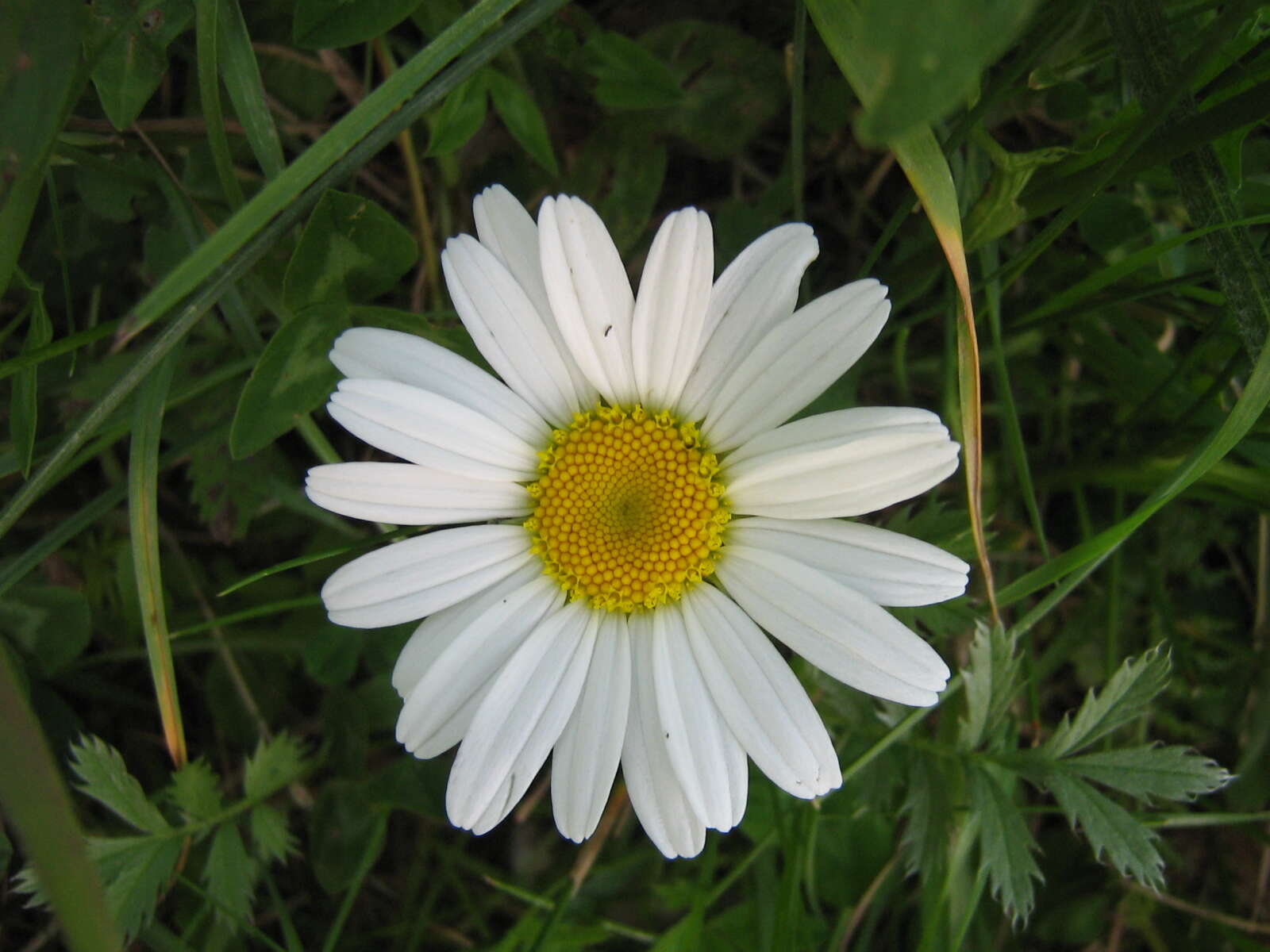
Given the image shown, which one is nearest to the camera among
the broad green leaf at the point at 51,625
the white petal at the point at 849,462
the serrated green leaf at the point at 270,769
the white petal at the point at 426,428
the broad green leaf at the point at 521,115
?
the white petal at the point at 849,462

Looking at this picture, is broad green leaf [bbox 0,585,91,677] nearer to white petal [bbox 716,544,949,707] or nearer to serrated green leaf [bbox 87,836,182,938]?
serrated green leaf [bbox 87,836,182,938]

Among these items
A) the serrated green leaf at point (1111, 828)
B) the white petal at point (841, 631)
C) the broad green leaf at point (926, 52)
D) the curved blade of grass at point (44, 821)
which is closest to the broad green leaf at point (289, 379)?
the curved blade of grass at point (44, 821)

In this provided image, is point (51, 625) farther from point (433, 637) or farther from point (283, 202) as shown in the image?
point (283, 202)

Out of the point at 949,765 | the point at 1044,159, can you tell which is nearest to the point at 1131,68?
the point at 1044,159

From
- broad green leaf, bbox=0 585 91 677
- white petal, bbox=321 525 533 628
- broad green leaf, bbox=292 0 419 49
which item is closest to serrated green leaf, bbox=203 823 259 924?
broad green leaf, bbox=0 585 91 677

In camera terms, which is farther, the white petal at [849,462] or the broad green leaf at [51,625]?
the broad green leaf at [51,625]

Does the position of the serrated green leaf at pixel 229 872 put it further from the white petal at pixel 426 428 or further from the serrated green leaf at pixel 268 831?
the white petal at pixel 426 428

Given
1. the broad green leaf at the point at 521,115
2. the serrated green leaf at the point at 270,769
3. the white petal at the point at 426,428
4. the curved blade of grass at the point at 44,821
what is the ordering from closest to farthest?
the curved blade of grass at the point at 44,821 < the white petal at the point at 426,428 < the broad green leaf at the point at 521,115 < the serrated green leaf at the point at 270,769

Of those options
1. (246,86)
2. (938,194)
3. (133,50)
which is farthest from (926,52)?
(133,50)
